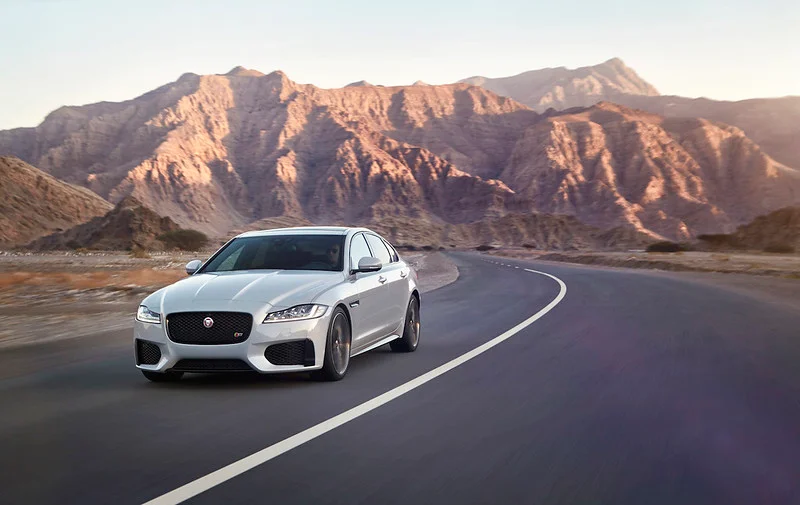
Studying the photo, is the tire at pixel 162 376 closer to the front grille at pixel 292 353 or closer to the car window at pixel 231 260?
the front grille at pixel 292 353

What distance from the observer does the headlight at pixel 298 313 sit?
8398 mm

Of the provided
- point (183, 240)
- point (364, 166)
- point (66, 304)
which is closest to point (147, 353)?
point (66, 304)

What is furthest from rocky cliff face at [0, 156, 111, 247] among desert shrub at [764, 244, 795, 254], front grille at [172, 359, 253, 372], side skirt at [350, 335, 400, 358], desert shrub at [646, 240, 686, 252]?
front grille at [172, 359, 253, 372]

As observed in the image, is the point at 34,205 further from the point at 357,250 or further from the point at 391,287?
the point at 357,250

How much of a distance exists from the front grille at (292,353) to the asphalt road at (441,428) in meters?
0.27

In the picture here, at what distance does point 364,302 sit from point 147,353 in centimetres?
247

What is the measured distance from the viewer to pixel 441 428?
22.5 feet

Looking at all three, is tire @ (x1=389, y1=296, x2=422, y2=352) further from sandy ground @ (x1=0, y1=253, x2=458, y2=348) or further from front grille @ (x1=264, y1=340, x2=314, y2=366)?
sandy ground @ (x1=0, y1=253, x2=458, y2=348)

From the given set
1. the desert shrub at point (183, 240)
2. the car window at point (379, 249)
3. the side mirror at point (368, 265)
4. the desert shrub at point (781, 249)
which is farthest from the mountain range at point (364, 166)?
the side mirror at point (368, 265)

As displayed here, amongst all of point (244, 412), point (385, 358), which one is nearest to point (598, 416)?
point (244, 412)

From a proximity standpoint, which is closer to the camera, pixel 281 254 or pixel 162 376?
pixel 162 376

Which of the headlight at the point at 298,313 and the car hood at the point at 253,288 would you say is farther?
the car hood at the point at 253,288

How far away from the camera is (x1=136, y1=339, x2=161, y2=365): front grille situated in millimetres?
8492

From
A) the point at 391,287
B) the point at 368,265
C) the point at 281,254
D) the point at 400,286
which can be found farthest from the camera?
the point at 400,286
